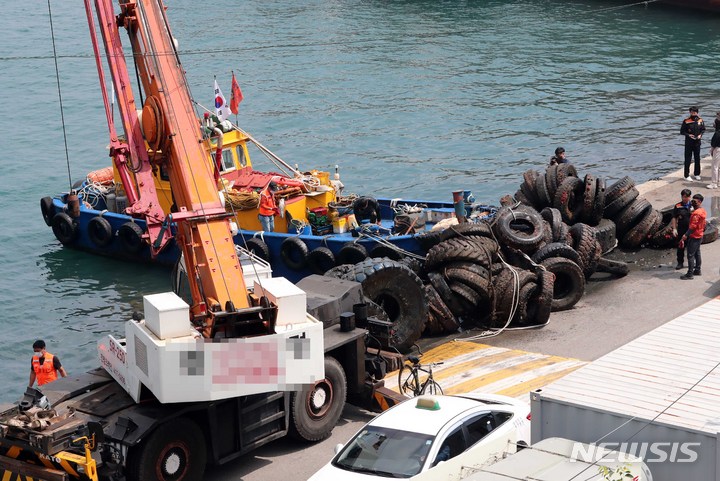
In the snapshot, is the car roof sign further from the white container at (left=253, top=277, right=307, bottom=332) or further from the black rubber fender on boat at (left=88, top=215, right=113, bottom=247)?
the black rubber fender on boat at (left=88, top=215, right=113, bottom=247)

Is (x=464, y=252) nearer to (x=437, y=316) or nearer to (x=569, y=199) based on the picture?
(x=437, y=316)

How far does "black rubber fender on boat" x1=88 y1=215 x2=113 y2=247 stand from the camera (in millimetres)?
25719

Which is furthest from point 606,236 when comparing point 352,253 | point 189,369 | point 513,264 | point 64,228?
point 64,228

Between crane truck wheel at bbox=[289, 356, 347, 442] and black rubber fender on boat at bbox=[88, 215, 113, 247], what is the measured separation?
1430cm

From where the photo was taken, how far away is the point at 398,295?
16469 mm

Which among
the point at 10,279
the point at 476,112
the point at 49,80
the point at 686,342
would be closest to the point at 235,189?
the point at 10,279

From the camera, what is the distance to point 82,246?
27016 mm

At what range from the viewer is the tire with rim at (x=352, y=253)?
2092cm

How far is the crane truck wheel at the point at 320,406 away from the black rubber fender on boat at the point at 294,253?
29.0 feet

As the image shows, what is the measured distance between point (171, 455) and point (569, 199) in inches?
480

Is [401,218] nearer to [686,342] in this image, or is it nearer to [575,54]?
[686,342]

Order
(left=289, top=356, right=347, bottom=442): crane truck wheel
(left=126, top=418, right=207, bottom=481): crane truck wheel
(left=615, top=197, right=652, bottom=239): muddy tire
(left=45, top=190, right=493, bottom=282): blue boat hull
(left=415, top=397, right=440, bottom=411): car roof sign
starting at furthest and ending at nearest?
(left=45, top=190, right=493, bottom=282): blue boat hull
(left=615, top=197, right=652, bottom=239): muddy tire
(left=289, top=356, right=347, bottom=442): crane truck wheel
(left=126, top=418, right=207, bottom=481): crane truck wheel
(left=415, top=397, right=440, bottom=411): car roof sign

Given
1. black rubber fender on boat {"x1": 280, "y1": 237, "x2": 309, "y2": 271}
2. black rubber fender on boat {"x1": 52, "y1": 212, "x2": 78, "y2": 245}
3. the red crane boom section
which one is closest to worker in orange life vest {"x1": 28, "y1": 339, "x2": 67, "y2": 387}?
the red crane boom section

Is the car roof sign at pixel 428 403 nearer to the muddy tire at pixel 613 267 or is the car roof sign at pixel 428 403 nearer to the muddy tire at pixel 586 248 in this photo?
the muddy tire at pixel 586 248
